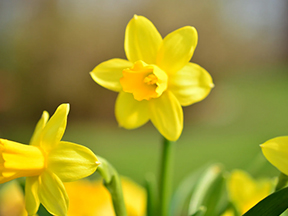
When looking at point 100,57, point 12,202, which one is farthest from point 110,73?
point 100,57

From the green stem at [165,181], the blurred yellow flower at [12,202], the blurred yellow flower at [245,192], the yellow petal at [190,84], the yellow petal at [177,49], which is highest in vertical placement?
the yellow petal at [177,49]

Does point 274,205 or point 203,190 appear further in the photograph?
point 203,190

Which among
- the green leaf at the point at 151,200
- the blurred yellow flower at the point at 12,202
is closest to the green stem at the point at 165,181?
the green leaf at the point at 151,200

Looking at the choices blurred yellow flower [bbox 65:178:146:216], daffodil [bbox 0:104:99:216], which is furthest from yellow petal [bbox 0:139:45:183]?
blurred yellow flower [bbox 65:178:146:216]

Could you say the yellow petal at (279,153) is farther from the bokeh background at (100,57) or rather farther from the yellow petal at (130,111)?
the bokeh background at (100,57)

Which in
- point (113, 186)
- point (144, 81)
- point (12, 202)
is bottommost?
point (12, 202)

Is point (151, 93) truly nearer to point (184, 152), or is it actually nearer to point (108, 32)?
point (184, 152)

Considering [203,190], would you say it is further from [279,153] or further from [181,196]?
[279,153]
